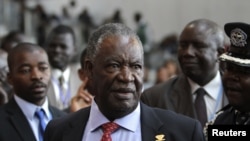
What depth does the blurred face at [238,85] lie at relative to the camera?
14.1 ft

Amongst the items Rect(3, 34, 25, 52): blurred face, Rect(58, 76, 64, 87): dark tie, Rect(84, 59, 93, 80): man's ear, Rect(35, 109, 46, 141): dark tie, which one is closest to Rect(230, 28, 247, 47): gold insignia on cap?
Rect(84, 59, 93, 80): man's ear

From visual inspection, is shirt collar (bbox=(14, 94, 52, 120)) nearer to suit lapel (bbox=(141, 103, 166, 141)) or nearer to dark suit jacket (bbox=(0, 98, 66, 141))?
dark suit jacket (bbox=(0, 98, 66, 141))

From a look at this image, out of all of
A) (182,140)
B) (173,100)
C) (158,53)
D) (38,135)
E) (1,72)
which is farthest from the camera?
(158,53)

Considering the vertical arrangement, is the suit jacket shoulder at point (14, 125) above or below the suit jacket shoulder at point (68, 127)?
below

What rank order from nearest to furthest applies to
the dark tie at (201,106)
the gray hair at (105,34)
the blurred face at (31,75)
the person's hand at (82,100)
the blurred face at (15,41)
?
the gray hair at (105,34) → the blurred face at (31,75) → the dark tie at (201,106) → the person's hand at (82,100) → the blurred face at (15,41)

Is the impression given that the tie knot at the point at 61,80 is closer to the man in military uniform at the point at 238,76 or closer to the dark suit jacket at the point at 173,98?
the dark suit jacket at the point at 173,98

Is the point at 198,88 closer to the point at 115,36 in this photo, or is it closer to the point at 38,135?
the point at 38,135

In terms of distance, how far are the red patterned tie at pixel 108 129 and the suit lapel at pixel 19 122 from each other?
1.52m

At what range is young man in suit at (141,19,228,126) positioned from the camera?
19.2 feet

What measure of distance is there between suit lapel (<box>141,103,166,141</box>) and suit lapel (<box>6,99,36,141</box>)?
1.61 metres

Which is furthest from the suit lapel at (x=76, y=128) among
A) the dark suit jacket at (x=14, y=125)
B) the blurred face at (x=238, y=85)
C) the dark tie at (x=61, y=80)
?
the dark tie at (x=61, y=80)

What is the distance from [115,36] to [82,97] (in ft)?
7.63

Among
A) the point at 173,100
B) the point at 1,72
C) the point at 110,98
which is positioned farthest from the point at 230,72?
the point at 1,72

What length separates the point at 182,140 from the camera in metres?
3.79
